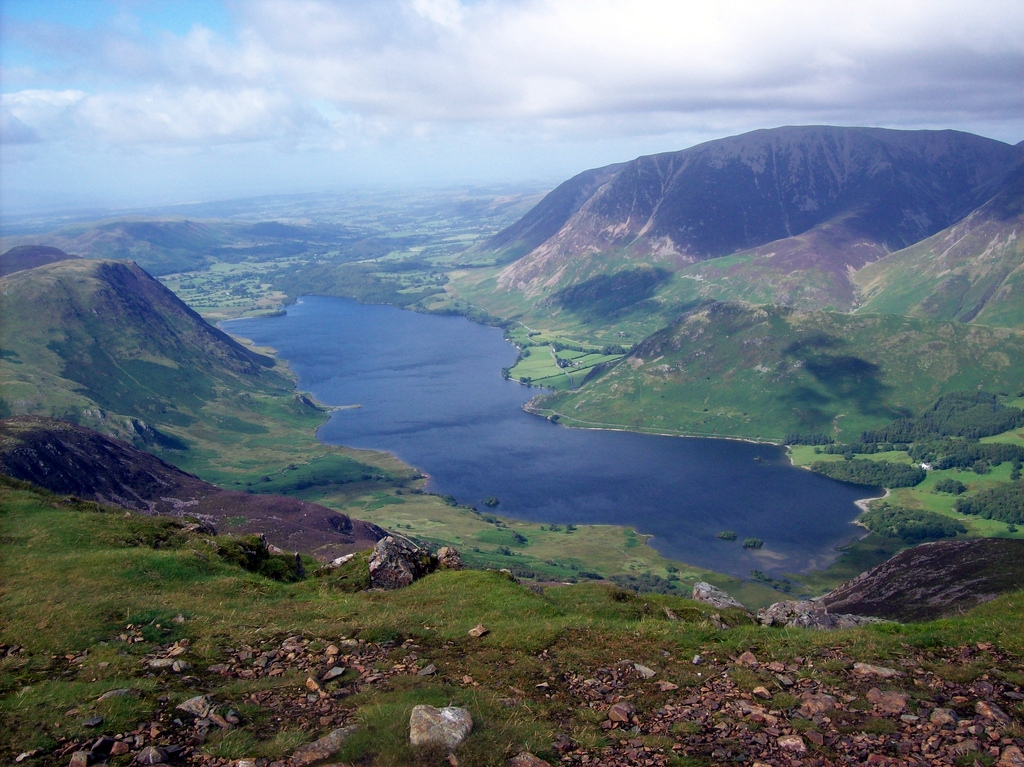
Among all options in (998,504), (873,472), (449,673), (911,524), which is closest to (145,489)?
(449,673)

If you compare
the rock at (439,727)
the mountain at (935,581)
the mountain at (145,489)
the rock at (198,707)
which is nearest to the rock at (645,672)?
the rock at (439,727)

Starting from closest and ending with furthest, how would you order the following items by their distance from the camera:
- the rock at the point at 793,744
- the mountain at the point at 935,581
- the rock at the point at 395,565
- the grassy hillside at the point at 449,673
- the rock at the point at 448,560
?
the grassy hillside at the point at 449,673
the rock at the point at 793,744
the rock at the point at 395,565
the rock at the point at 448,560
the mountain at the point at 935,581

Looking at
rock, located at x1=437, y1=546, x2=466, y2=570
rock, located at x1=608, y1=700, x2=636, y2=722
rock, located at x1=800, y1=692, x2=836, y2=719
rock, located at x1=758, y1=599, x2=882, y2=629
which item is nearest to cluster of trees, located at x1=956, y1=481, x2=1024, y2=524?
rock, located at x1=758, y1=599, x2=882, y2=629

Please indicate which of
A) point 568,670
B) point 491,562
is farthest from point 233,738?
point 491,562

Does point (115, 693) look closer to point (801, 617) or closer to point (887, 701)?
point (887, 701)

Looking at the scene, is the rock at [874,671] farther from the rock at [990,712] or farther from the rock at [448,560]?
the rock at [448,560]

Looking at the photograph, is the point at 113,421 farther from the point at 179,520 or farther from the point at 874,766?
the point at 874,766
